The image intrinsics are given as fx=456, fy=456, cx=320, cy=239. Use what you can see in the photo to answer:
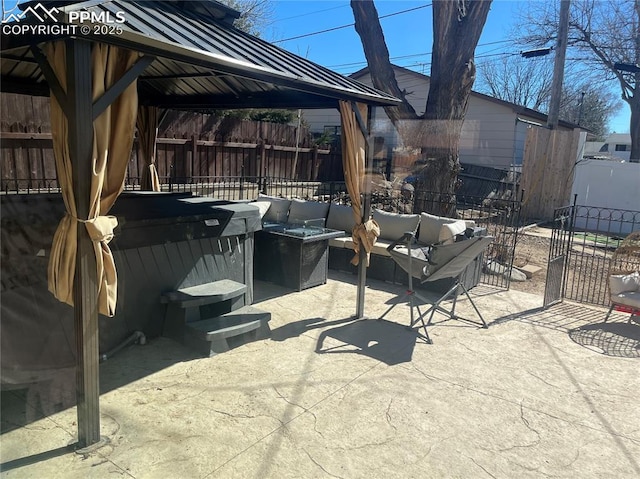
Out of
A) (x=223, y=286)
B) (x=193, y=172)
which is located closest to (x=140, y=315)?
(x=223, y=286)

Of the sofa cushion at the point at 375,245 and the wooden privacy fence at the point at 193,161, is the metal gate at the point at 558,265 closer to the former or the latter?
the sofa cushion at the point at 375,245

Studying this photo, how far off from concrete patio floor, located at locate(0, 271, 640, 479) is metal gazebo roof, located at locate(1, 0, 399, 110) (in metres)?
2.19

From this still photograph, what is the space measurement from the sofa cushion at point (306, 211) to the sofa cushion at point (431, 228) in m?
1.50

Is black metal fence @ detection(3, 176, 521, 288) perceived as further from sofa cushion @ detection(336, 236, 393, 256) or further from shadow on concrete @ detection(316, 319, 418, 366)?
shadow on concrete @ detection(316, 319, 418, 366)

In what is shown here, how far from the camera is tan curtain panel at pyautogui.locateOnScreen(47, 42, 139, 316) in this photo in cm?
244

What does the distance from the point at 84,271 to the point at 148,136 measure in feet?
15.6

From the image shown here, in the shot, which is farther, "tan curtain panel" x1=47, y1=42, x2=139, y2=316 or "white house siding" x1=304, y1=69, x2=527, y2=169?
"white house siding" x1=304, y1=69, x2=527, y2=169

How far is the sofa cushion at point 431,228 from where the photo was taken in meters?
5.99

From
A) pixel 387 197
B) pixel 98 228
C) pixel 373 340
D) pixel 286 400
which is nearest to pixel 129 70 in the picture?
pixel 98 228

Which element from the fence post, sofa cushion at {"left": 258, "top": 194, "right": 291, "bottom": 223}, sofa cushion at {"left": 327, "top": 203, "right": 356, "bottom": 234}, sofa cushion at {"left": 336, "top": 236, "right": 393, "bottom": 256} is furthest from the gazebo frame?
the fence post

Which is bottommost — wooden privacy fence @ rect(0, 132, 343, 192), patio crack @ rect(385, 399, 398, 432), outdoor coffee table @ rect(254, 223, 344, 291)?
patio crack @ rect(385, 399, 398, 432)

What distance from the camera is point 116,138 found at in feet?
8.66

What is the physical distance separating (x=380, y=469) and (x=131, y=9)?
3119 millimetres

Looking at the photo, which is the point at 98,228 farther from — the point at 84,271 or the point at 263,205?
the point at 263,205
